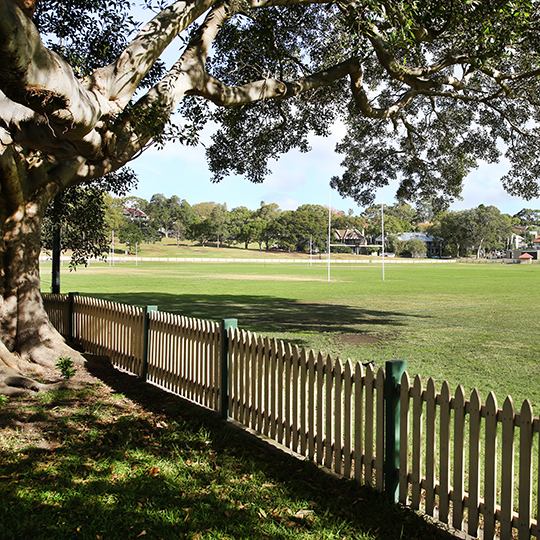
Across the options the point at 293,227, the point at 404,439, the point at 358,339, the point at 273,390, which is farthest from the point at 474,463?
the point at 293,227

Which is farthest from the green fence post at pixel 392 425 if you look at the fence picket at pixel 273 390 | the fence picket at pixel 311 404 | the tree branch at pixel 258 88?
the tree branch at pixel 258 88

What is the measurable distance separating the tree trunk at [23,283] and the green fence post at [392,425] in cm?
598

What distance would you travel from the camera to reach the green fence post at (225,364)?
19.5 feet

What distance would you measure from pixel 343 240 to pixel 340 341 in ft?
481

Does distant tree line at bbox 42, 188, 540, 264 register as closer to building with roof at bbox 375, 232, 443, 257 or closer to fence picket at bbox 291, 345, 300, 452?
building with roof at bbox 375, 232, 443, 257

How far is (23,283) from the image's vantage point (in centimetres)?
811

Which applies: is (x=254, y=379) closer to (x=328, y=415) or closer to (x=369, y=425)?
(x=328, y=415)

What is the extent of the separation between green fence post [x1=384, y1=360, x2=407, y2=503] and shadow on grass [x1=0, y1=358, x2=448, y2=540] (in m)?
0.16

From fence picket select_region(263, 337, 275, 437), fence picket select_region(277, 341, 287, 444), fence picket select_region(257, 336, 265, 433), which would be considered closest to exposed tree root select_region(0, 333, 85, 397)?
fence picket select_region(257, 336, 265, 433)

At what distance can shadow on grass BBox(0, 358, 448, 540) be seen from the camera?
139 inches

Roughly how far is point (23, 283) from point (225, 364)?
4.32 m

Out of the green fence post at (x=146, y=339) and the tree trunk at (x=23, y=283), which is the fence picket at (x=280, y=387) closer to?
the green fence post at (x=146, y=339)

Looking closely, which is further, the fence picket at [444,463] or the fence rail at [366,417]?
the fence picket at [444,463]

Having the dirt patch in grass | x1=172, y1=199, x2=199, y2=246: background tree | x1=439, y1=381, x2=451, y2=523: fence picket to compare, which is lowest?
the dirt patch in grass
